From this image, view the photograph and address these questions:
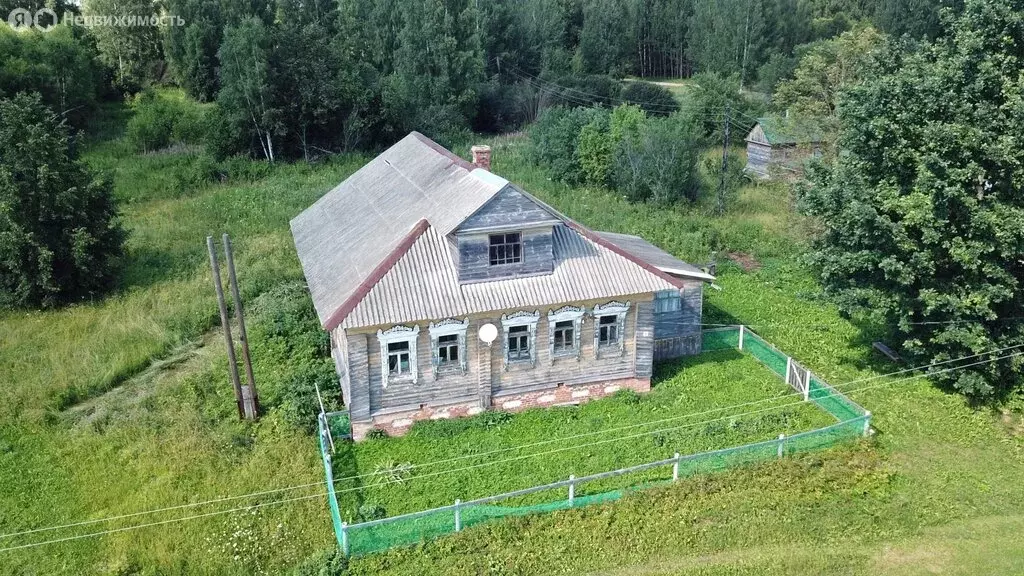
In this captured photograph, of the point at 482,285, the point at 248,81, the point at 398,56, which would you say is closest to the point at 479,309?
the point at 482,285

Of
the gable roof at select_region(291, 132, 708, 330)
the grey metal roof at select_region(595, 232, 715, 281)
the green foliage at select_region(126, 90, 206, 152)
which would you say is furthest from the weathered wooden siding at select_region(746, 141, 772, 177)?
the green foliage at select_region(126, 90, 206, 152)

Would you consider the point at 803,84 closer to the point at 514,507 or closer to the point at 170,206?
the point at 514,507

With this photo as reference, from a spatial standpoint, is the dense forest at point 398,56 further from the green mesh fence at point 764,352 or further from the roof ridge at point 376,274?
the green mesh fence at point 764,352

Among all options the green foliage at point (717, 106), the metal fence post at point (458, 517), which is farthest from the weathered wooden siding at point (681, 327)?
the green foliage at point (717, 106)

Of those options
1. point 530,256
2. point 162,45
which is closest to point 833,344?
point 530,256

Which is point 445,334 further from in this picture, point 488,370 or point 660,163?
point 660,163
